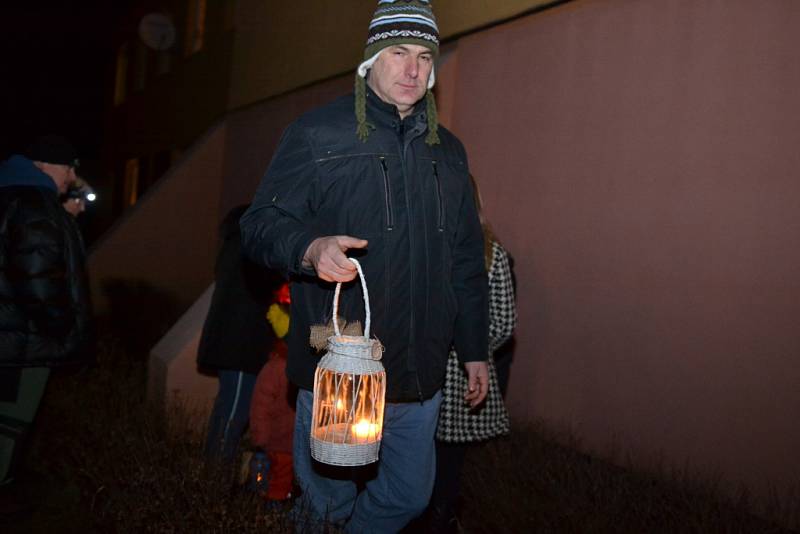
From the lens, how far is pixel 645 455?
4.61 m

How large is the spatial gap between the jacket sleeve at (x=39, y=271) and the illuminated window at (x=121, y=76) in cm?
1597

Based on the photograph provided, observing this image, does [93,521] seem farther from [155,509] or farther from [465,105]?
[465,105]

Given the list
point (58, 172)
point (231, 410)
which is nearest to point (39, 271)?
point (58, 172)

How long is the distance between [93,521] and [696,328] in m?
3.31

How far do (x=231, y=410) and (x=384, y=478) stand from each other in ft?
6.59

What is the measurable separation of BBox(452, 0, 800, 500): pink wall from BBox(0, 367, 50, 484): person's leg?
3106mm

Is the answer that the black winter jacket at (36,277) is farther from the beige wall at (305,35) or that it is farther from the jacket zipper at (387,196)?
the beige wall at (305,35)

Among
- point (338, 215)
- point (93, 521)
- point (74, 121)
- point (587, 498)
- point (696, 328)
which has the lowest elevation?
point (93, 521)

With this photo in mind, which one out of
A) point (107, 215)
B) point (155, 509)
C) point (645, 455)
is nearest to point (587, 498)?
point (645, 455)

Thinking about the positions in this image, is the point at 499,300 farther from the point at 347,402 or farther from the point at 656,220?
the point at 656,220

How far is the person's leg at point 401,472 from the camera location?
9.01 ft

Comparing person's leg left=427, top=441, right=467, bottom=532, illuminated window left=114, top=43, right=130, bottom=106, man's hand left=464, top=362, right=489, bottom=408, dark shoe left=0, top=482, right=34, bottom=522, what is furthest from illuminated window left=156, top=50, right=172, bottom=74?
man's hand left=464, top=362, right=489, bottom=408

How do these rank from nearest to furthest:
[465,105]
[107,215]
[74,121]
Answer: [465,105]
[107,215]
[74,121]

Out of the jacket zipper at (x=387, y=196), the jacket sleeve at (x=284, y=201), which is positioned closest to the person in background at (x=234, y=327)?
the jacket sleeve at (x=284, y=201)
